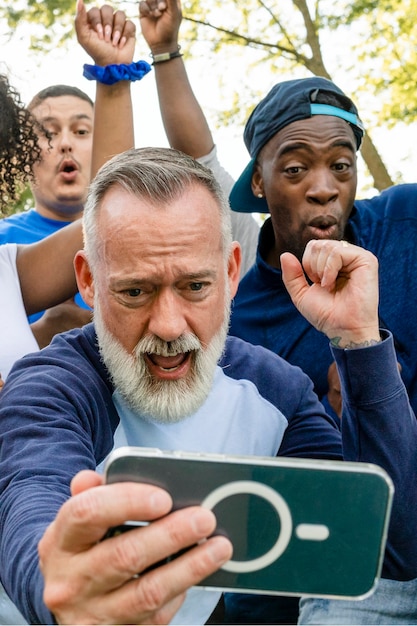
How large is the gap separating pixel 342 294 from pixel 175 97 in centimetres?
215

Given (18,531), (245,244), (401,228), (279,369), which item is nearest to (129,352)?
(279,369)

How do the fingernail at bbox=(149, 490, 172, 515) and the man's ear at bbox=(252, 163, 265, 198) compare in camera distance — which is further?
the man's ear at bbox=(252, 163, 265, 198)

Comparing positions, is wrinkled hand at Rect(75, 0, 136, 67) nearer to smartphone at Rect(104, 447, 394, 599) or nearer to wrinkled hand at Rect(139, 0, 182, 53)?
wrinkled hand at Rect(139, 0, 182, 53)

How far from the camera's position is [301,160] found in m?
3.32

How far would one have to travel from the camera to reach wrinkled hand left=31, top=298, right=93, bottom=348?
3.21m

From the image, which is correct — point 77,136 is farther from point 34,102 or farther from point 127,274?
point 127,274

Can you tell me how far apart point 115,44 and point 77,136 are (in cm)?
111

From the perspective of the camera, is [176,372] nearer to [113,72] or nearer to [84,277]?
[84,277]

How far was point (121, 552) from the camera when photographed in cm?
104

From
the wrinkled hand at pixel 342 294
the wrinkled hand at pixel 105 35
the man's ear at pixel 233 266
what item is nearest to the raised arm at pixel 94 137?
the wrinkled hand at pixel 105 35

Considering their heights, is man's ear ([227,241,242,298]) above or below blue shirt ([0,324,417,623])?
above

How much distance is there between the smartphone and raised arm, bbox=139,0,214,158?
2866mm

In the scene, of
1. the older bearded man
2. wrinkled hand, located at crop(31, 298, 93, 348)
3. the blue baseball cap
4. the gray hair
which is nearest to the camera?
the older bearded man

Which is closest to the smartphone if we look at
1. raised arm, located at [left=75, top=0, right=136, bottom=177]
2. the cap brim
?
raised arm, located at [left=75, top=0, right=136, bottom=177]
